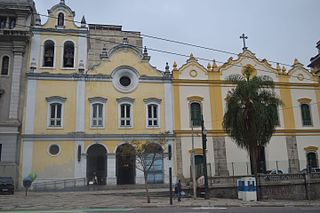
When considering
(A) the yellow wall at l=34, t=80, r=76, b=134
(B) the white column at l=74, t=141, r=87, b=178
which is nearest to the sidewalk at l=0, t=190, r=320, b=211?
(B) the white column at l=74, t=141, r=87, b=178

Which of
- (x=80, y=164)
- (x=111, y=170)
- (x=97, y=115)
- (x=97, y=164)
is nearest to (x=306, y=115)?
(x=111, y=170)

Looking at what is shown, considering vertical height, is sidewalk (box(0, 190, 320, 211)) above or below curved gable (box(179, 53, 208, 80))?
below

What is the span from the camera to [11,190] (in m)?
26.8

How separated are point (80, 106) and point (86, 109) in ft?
2.03

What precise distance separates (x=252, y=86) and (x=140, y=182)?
13.4 meters

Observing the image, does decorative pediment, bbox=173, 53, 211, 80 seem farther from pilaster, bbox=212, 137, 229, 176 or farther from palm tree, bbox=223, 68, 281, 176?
palm tree, bbox=223, 68, 281, 176

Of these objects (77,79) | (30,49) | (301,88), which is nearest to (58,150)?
(77,79)

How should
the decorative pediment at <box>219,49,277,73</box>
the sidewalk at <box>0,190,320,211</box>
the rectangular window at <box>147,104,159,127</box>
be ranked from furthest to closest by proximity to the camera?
the decorative pediment at <box>219,49,277,73</box>
the rectangular window at <box>147,104,159,127</box>
the sidewalk at <box>0,190,320,211</box>

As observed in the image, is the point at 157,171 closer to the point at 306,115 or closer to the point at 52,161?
the point at 52,161

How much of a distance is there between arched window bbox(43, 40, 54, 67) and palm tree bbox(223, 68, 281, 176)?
1817cm

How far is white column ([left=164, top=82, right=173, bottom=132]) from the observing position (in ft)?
111

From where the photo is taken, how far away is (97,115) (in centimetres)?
3306

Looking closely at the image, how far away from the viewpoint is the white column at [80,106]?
106 ft

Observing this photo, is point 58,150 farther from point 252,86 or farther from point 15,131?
point 252,86
